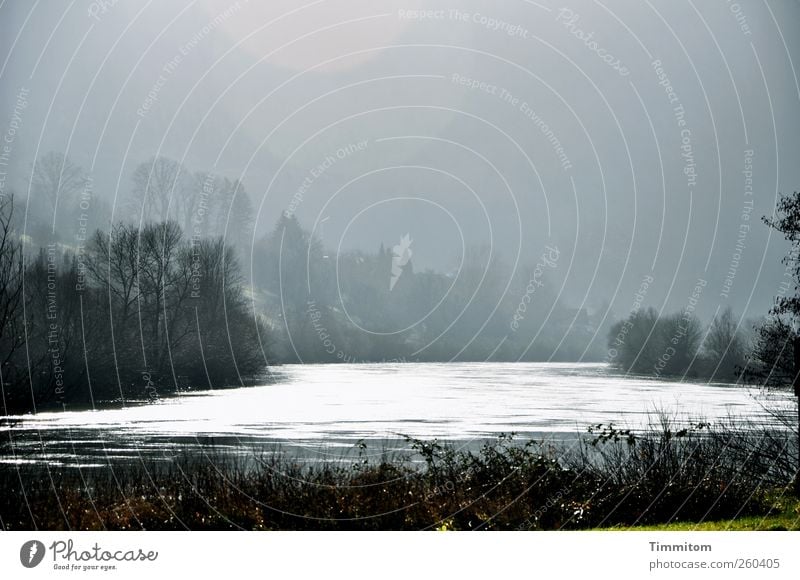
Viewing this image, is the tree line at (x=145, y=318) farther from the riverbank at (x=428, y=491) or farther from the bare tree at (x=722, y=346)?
the bare tree at (x=722, y=346)

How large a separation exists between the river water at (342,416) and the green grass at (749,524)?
1711 mm

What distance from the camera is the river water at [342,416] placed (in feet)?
53.6

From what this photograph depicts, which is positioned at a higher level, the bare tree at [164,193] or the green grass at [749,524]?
the bare tree at [164,193]

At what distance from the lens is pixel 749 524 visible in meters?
10.2

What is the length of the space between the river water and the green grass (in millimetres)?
1711

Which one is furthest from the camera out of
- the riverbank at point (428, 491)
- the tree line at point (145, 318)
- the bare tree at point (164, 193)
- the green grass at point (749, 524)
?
the bare tree at point (164, 193)

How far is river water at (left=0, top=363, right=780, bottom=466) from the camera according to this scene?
16344 millimetres

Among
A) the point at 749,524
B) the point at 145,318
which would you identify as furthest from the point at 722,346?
the point at 749,524

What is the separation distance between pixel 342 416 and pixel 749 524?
48.9 ft

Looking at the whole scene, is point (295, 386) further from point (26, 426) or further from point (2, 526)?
point (2, 526)

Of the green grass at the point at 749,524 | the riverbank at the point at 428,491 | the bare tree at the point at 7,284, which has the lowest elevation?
the green grass at the point at 749,524

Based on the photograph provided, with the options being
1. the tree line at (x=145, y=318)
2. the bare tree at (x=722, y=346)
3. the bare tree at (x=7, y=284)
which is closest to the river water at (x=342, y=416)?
the bare tree at (x=7, y=284)
